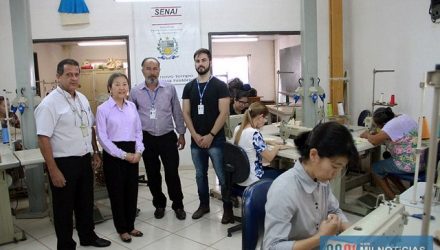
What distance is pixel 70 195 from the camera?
2607 mm

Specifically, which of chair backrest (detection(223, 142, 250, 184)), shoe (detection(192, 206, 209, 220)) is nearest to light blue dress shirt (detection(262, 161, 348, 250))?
chair backrest (detection(223, 142, 250, 184))

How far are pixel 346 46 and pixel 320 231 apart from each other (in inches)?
171

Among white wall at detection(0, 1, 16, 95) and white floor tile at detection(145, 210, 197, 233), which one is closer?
white floor tile at detection(145, 210, 197, 233)

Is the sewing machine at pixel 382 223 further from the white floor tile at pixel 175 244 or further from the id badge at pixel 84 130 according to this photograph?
the id badge at pixel 84 130

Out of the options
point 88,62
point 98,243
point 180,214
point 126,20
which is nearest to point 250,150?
→ point 180,214

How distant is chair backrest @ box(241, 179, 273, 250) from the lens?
60.5 inches

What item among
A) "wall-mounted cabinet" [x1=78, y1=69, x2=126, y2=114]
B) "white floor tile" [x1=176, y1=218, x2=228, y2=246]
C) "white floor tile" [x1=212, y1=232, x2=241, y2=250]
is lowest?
"white floor tile" [x1=212, y1=232, x2=241, y2=250]

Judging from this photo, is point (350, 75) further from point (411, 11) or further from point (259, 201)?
point (259, 201)

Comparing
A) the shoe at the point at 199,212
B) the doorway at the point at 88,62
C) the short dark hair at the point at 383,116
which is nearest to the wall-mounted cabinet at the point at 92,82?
the doorway at the point at 88,62

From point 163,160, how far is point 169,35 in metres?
2.33

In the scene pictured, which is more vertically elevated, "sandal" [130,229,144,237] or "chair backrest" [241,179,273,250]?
"chair backrest" [241,179,273,250]

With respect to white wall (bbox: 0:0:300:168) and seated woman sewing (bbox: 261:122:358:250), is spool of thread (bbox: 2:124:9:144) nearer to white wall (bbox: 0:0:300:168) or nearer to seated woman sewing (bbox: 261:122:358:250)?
white wall (bbox: 0:0:300:168)

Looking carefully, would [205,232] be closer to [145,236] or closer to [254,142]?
[145,236]

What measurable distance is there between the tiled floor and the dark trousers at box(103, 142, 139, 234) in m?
0.20
